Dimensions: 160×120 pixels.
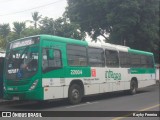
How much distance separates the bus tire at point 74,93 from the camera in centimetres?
1443

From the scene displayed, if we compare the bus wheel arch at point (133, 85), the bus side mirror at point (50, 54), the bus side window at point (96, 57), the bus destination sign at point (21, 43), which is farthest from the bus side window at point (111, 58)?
the bus destination sign at point (21, 43)

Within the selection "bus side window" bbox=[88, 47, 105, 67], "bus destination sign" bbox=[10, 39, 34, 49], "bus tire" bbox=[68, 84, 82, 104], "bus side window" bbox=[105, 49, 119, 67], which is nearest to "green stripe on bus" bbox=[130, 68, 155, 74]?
"bus side window" bbox=[105, 49, 119, 67]

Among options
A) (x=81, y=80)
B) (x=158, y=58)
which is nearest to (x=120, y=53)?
(x=81, y=80)

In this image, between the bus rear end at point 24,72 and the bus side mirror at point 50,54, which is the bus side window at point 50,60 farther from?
the bus rear end at point 24,72

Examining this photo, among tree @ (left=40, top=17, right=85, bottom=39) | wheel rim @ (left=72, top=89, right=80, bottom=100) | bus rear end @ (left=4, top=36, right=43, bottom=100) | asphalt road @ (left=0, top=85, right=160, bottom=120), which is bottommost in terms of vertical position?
asphalt road @ (left=0, top=85, right=160, bottom=120)

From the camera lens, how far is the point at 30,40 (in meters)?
13.6

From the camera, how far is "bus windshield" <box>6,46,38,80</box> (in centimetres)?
1309

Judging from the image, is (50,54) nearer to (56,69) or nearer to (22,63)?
(56,69)

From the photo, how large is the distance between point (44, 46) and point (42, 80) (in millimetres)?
1418

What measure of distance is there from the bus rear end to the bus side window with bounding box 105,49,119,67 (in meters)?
5.43

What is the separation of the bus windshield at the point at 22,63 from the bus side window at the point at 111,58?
5483 millimetres

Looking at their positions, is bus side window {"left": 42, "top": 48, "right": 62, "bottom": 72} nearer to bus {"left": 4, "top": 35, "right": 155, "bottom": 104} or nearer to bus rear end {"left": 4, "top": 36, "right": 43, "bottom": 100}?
bus {"left": 4, "top": 35, "right": 155, "bottom": 104}

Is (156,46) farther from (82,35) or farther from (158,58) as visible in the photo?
(82,35)

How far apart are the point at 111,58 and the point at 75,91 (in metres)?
4.19
